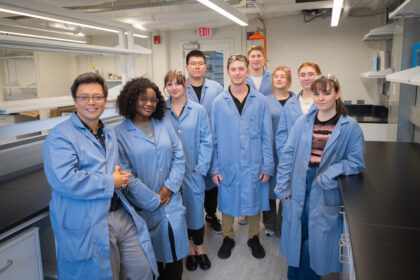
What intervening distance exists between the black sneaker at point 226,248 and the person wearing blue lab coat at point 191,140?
1.28 ft

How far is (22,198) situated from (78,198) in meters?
0.52

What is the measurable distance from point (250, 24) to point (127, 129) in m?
4.83

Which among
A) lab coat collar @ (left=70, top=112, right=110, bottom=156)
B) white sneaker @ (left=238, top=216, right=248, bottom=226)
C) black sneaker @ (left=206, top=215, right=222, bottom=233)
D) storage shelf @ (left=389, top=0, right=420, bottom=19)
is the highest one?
storage shelf @ (left=389, top=0, right=420, bottom=19)

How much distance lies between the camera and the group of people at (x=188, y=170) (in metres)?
1.54

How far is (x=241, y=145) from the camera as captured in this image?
2467 millimetres

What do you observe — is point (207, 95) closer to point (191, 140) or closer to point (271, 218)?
point (191, 140)

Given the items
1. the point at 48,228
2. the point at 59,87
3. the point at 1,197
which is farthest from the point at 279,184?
the point at 59,87

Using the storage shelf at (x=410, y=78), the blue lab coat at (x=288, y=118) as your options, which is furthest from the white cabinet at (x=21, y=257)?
the storage shelf at (x=410, y=78)

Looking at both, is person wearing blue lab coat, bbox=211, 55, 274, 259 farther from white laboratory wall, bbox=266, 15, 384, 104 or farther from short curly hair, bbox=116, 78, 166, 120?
white laboratory wall, bbox=266, 15, 384, 104

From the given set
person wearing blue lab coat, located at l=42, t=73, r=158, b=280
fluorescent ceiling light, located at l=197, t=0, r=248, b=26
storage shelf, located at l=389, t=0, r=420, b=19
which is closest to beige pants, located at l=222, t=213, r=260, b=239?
person wearing blue lab coat, located at l=42, t=73, r=158, b=280

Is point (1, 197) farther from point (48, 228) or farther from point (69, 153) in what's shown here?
point (69, 153)

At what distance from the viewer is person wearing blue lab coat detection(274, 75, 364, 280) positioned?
72.7 inches

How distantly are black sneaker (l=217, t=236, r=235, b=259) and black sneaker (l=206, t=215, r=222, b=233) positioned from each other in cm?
33

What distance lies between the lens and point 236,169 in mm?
2504
